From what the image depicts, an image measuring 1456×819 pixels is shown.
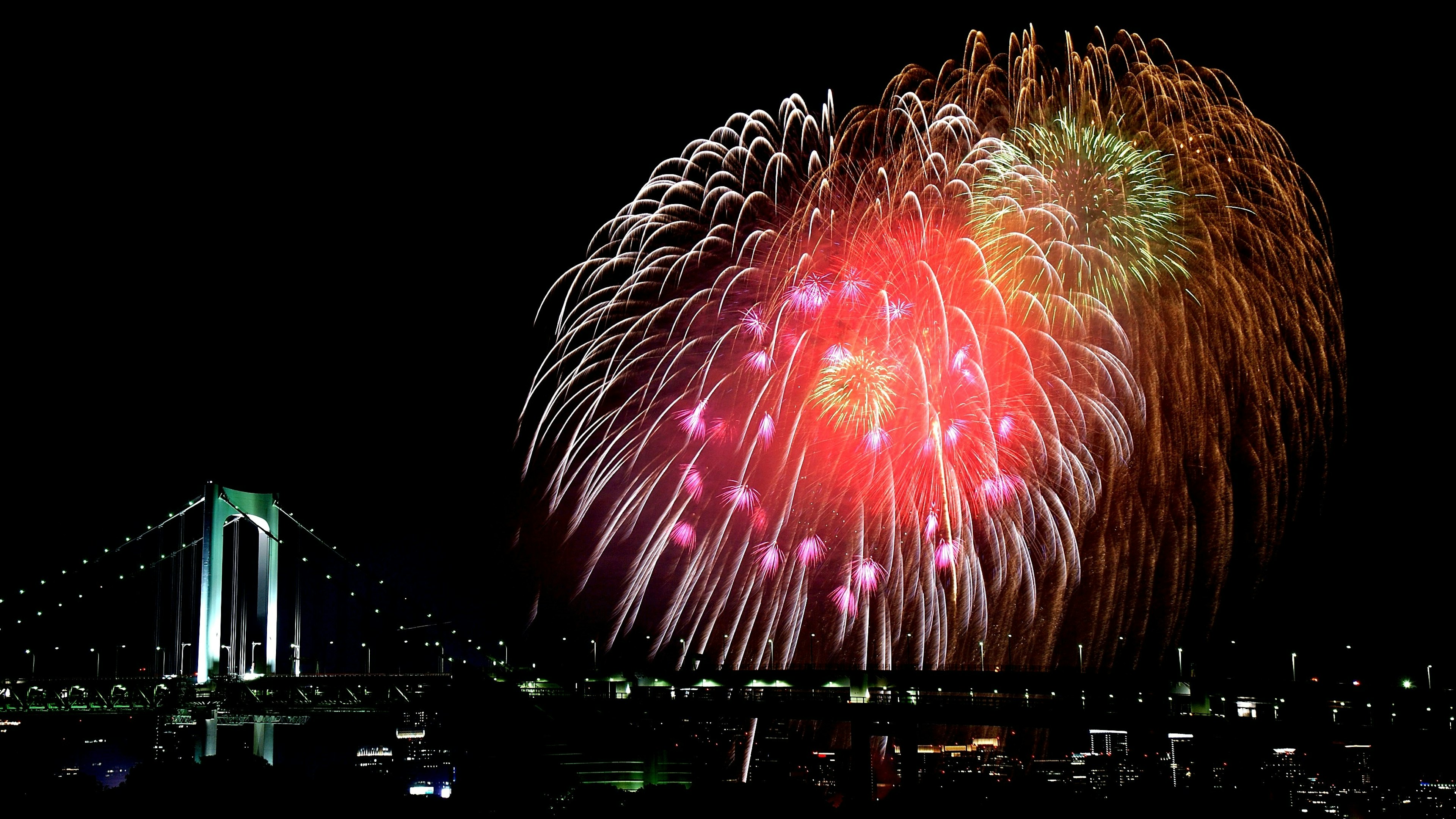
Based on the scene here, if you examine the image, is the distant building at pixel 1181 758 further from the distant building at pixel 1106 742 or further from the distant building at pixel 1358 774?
the distant building at pixel 1106 742

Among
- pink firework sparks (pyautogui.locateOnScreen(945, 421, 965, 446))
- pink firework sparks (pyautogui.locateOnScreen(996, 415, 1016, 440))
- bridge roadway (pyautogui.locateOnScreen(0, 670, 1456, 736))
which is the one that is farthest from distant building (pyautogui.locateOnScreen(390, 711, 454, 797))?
pink firework sparks (pyautogui.locateOnScreen(996, 415, 1016, 440))

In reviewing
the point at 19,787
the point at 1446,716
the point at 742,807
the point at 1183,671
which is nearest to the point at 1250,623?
the point at 1183,671

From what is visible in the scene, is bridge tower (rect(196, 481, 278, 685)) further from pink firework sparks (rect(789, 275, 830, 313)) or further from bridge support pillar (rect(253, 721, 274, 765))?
pink firework sparks (rect(789, 275, 830, 313))

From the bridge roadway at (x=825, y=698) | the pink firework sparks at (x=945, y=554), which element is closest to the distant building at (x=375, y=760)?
the bridge roadway at (x=825, y=698)

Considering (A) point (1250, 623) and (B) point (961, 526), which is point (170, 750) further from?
(A) point (1250, 623)

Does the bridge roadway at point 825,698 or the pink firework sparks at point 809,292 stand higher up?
the pink firework sparks at point 809,292

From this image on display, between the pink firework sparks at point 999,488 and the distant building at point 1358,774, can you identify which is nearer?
the pink firework sparks at point 999,488
